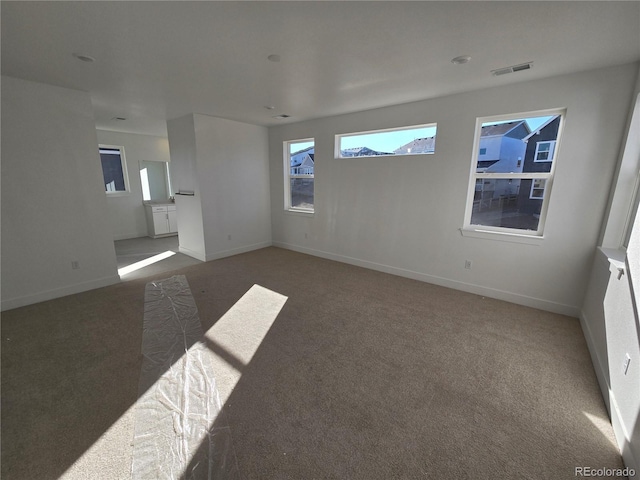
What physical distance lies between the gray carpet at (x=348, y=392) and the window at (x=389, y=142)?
7.14ft

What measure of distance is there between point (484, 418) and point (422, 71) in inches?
115

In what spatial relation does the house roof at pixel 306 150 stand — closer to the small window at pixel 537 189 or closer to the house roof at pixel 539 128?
the house roof at pixel 539 128

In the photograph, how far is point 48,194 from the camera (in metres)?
3.15

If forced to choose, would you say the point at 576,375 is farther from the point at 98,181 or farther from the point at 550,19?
the point at 98,181

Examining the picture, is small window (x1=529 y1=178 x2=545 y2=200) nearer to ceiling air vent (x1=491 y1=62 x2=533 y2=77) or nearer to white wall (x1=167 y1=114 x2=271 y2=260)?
ceiling air vent (x1=491 y1=62 x2=533 y2=77)

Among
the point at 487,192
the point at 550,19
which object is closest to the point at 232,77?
the point at 550,19

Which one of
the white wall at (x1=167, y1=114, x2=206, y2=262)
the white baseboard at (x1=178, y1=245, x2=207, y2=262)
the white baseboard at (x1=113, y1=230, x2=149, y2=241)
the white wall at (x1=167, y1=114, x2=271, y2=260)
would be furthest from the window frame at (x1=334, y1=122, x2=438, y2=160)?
the white baseboard at (x1=113, y1=230, x2=149, y2=241)

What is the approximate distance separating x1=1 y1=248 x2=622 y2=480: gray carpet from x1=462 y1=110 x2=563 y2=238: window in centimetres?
105

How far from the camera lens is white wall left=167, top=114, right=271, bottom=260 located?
451 centimetres

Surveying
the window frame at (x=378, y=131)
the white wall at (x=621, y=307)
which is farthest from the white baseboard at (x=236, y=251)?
the white wall at (x=621, y=307)

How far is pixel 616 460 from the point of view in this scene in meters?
1.44

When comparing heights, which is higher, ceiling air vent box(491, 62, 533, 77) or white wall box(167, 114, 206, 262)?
ceiling air vent box(491, 62, 533, 77)

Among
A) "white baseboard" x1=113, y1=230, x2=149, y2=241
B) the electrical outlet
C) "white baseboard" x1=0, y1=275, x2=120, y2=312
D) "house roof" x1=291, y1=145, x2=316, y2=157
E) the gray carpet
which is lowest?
the gray carpet

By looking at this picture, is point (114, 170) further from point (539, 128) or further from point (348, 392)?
point (539, 128)
